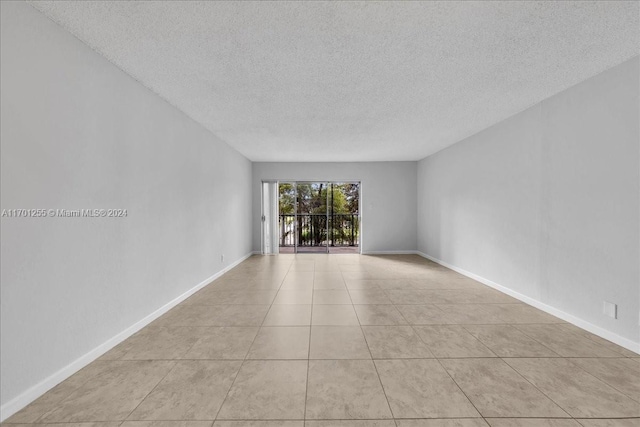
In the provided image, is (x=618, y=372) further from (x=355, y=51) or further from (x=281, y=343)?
(x=355, y=51)

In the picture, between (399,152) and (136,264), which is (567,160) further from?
(136,264)

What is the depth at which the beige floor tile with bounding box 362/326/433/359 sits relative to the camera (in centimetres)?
220

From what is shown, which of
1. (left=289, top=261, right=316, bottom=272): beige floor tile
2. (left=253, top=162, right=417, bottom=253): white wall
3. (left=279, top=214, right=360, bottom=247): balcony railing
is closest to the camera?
(left=289, top=261, right=316, bottom=272): beige floor tile

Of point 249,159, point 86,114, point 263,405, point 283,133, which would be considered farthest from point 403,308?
point 249,159

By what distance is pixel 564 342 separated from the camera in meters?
2.40

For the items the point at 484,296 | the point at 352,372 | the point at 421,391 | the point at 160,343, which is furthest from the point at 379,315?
the point at 160,343

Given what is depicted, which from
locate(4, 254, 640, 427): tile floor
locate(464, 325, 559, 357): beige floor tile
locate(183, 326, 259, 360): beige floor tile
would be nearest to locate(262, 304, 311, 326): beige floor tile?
locate(4, 254, 640, 427): tile floor

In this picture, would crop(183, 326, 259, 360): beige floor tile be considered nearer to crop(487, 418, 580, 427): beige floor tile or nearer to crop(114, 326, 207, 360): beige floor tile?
crop(114, 326, 207, 360): beige floor tile

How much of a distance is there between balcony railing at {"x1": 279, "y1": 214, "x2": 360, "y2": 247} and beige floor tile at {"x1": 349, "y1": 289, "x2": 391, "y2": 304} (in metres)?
4.20

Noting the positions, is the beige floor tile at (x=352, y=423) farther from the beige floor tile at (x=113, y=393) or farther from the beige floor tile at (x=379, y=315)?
the beige floor tile at (x=379, y=315)

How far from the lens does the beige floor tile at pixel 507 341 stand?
2223mm

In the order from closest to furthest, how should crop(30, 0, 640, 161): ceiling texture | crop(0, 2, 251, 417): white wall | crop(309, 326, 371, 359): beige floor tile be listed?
crop(0, 2, 251, 417): white wall < crop(30, 0, 640, 161): ceiling texture < crop(309, 326, 371, 359): beige floor tile

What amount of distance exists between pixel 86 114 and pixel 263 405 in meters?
2.42

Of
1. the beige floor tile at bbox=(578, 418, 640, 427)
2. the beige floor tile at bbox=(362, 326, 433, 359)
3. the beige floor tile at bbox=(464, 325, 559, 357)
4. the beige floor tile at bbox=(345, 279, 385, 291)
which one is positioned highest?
the beige floor tile at bbox=(345, 279, 385, 291)
